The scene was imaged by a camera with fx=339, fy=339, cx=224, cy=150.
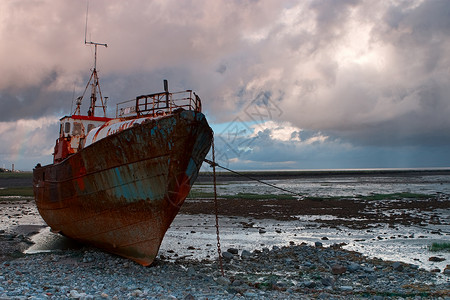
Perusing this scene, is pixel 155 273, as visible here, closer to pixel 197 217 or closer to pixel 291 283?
pixel 291 283

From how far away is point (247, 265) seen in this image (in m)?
9.81

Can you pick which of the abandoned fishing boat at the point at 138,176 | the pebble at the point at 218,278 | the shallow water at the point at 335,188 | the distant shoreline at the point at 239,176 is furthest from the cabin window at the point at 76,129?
the distant shoreline at the point at 239,176

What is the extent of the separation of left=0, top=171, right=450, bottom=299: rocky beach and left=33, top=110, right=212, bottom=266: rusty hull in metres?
0.81

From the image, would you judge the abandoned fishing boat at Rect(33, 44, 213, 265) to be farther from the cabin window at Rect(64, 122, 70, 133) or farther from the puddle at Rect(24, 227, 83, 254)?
the cabin window at Rect(64, 122, 70, 133)

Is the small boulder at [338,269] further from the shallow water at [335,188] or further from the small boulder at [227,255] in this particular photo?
the shallow water at [335,188]

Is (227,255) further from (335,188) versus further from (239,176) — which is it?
(239,176)

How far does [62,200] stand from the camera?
1177 cm

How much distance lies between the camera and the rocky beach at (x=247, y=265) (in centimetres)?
728

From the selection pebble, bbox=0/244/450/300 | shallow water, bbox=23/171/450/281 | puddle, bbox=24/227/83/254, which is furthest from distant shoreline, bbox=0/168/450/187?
pebble, bbox=0/244/450/300

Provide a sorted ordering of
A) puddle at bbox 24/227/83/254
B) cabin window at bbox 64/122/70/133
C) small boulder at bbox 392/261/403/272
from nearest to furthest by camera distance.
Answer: small boulder at bbox 392/261/403/272, puddle at bbox 24/227/83/254, cabin window at bbox 64/122/70/133

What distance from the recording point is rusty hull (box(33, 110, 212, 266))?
8898 millimetres

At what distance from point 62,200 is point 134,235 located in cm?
394

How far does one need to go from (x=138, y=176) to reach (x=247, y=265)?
4032 mm

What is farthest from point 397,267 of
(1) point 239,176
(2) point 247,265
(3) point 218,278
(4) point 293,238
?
(1) point 239,176
